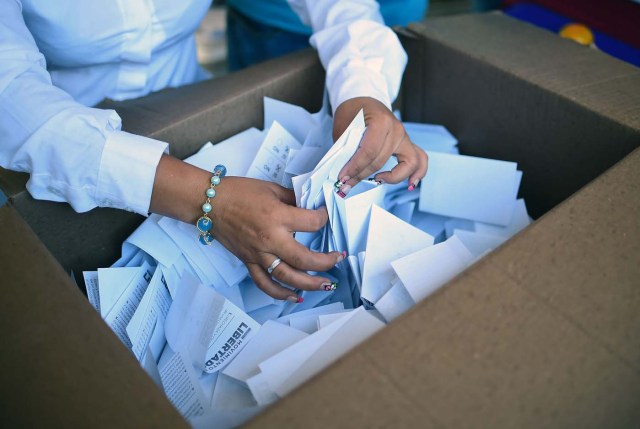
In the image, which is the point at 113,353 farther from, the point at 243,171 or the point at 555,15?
the point at 555,15

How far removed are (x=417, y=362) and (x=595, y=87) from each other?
516mm

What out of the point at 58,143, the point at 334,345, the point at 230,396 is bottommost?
the point at 230,396

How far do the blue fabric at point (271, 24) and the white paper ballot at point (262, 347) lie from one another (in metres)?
0.78

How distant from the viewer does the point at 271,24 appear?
113cm

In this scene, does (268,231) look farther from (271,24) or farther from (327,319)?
(271,24)

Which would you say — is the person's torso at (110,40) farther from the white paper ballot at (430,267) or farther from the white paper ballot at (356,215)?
the white paper ballot at (430,267)

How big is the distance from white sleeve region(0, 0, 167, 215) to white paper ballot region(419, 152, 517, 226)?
38 cm

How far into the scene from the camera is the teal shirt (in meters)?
1.09

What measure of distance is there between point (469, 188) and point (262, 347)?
0.37 m

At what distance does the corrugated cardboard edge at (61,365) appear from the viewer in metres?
0.36

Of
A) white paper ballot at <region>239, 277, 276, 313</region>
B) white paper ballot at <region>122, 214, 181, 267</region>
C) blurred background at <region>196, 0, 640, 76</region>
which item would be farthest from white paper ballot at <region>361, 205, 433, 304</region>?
blurred background at <region>196, 0, 640, 76</region>

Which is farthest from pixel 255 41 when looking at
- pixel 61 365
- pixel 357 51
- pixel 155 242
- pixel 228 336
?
pixel 61 365

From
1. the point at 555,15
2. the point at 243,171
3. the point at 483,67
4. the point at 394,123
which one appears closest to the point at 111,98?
the point at 243,171

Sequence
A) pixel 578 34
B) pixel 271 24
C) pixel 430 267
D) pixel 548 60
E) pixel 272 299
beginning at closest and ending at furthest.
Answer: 1. pixel 430 267
2. pixel 272 299
3. pixel 548 60
4. pixel 578 34
5. pixel 271 24
